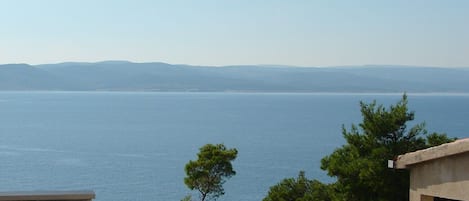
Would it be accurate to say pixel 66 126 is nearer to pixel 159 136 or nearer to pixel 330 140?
pixel 159 136

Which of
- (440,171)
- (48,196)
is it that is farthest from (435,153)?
(48,196)

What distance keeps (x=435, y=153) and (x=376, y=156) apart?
754 centimetres

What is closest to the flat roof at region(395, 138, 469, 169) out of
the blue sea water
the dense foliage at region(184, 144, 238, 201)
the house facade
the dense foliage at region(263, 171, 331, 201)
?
the house facade

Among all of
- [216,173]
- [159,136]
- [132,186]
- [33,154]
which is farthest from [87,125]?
[216,173]

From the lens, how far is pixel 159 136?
11731 cm

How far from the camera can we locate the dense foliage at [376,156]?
1418 centimetres

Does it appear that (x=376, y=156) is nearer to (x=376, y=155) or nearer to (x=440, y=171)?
(x=376, y=155)

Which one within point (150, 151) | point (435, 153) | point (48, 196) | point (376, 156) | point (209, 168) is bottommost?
point (48, 196)

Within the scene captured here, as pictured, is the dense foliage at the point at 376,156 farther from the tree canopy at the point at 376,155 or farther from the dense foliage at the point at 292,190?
the dense foliage at the point at 292,190

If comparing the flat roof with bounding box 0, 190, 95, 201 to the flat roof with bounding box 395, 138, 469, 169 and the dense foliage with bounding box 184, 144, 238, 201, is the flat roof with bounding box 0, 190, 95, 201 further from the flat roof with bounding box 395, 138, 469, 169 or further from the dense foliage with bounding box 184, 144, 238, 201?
the dense foliage with bounding box 184, 144, 238, 201

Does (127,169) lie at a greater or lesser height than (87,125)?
lesser

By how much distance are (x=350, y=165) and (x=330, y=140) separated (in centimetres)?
9432

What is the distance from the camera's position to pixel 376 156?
15.1m

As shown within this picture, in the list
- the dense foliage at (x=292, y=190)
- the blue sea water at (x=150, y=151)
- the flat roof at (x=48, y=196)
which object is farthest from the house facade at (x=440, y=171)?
the blue sea water at (x=150, y=151)
